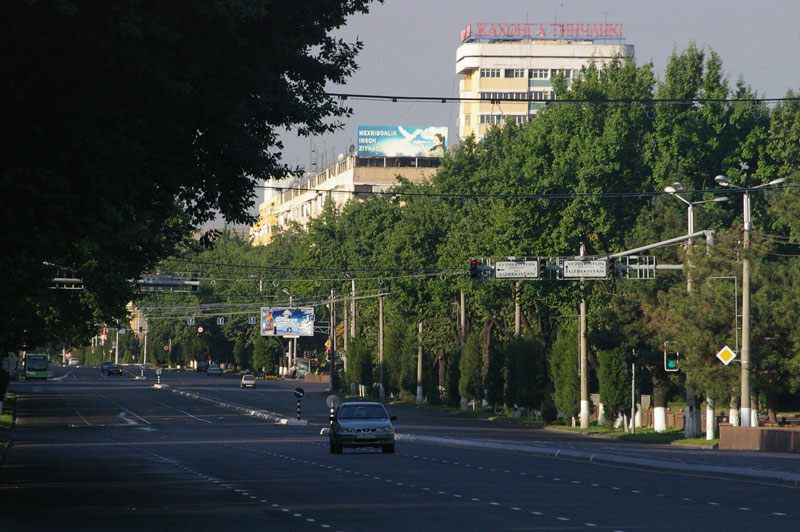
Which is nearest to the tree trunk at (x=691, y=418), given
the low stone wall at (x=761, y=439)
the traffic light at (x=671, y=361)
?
the traffic light at (x=671, y=361)

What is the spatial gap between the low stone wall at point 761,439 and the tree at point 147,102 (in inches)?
968

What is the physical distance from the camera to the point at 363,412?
125 feet

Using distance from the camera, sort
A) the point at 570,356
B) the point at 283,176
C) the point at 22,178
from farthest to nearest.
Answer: the point at 570,356, the point at 283,176, the point at 22,178

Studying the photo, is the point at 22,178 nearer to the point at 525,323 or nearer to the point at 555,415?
the point at 555,415

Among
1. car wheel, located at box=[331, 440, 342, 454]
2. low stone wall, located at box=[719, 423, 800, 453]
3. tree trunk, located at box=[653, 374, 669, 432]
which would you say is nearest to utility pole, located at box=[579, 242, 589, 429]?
tree trunk, located at box=[653, 374, 669, 432]

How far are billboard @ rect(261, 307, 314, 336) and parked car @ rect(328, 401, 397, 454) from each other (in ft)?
292

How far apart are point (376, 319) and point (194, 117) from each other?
9936 cm

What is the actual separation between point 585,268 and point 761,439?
37.2ft

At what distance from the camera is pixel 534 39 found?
163750mm

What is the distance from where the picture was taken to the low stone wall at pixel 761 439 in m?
39.9

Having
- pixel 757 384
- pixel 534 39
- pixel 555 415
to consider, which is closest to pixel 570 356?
pixel 555 415

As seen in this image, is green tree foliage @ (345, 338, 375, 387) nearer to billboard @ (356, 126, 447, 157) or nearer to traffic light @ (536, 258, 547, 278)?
traffic light @ (536, 258, 547, 278)

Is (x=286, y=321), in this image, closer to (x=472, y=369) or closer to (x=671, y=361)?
(x=472, y=369)

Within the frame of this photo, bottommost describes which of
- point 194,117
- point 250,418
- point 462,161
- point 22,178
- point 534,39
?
point 250,418
